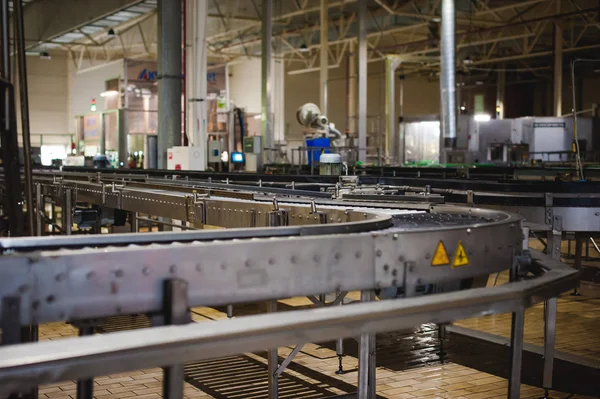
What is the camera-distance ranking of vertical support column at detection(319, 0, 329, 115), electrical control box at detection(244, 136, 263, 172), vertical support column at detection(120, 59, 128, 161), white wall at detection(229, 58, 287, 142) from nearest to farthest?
electrical control box at detection(244, 136, 263, 172), vertical support column at detection(120, 59, 128, 161), vertical support column at detection(319, 0, 329, 115), white wall at detection(229, 58, 287, 142)

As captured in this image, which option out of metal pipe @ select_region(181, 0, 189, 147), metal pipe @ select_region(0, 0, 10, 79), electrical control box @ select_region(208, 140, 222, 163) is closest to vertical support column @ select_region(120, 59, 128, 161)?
electrical control box @ select_region(208, 140, 222, 163)

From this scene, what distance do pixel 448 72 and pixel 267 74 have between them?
6270 mm

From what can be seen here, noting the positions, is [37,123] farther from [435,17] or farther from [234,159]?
[435,17]

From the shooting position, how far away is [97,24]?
65.7 feet

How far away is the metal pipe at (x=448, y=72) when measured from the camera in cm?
1042

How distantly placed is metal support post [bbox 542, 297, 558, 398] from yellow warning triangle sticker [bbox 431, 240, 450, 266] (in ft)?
5.12

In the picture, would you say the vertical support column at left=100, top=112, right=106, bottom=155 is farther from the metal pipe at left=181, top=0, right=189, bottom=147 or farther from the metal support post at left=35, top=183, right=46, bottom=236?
the metal support post at left=35, top=183, right=46, bottom=236

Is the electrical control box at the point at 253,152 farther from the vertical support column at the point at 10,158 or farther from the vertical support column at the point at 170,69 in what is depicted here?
the vertical support column at the point at 10,158

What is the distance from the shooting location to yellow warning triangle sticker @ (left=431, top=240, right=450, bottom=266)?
2.35 m

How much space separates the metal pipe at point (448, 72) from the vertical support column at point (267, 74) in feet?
19.2

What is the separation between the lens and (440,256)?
2369mm

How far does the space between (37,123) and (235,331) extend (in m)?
29.5

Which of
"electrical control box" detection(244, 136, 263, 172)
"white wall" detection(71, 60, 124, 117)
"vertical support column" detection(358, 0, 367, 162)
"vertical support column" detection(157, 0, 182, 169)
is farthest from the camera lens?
"white wall" detection(71, 60, 124, 117)

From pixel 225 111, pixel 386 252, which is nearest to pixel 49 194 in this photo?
pixel 386 252
